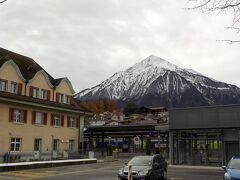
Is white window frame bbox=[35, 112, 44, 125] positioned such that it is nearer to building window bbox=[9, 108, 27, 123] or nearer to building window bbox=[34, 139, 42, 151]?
building window bbox=[34, 139, 42, 151]

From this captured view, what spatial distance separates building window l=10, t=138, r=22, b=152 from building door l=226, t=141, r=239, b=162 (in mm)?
24302

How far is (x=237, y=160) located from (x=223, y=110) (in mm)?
17823

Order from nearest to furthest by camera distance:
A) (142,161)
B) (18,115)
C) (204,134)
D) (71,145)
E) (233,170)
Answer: (233,170)
(142,161)
(204,134)
(18,115)
(71,145)

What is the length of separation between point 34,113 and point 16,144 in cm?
464

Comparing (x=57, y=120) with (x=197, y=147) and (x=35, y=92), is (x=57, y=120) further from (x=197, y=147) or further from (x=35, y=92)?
(x=197, y=147)

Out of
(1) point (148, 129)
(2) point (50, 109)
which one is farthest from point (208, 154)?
(1) point (148, 129)

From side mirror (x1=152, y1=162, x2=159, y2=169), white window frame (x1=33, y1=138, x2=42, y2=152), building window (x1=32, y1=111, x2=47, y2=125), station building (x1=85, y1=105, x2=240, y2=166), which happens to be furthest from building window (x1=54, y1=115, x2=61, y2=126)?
side mirror (x1=152, y1=162, x2=159, y2=169)

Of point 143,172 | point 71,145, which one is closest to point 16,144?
point 71,145

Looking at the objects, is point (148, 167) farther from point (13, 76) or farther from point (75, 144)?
point (75, 144)

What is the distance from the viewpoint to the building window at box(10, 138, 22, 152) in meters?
49.2

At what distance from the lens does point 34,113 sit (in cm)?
5256

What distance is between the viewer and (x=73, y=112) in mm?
60344

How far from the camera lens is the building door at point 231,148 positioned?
37719mm

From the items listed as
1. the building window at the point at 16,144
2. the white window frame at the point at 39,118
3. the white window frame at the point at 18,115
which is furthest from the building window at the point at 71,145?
the white window frame at the point at 18,115
